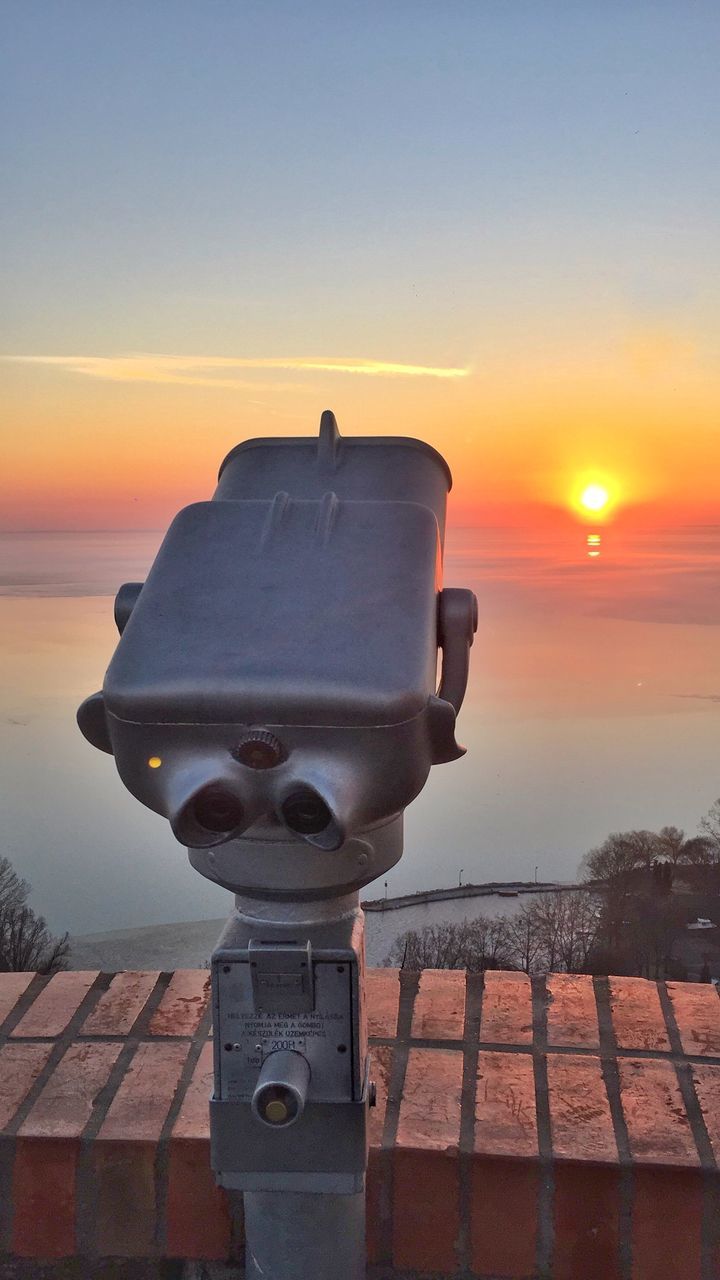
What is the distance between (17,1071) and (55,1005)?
0.16 meters

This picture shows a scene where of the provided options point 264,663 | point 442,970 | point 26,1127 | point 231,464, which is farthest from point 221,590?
point 442,970

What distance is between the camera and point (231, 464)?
1.18 m

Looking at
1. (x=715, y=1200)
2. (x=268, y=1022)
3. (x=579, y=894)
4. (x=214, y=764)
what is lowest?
(x=579, y=894)

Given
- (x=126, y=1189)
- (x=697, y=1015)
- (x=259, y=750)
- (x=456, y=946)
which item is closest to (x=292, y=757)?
(x=259, y=750)

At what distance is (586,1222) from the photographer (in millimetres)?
1208

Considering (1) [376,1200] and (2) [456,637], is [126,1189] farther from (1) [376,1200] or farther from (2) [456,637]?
(2) [456,637]

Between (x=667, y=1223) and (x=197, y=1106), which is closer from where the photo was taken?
(x=667, y=1223)

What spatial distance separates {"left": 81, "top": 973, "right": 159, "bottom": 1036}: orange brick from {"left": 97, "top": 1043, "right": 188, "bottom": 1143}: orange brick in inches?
2.6

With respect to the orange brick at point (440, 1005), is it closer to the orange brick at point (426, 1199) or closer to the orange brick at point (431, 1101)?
the orange brick at point (431, 1101)

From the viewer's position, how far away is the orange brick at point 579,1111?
1215 mm

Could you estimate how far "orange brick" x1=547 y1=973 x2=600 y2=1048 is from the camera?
144 cm

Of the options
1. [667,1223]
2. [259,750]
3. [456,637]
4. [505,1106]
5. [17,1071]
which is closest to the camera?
[259,750]

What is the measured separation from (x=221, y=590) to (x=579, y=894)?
2.28 meters

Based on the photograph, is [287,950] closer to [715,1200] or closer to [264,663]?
[264,663]
